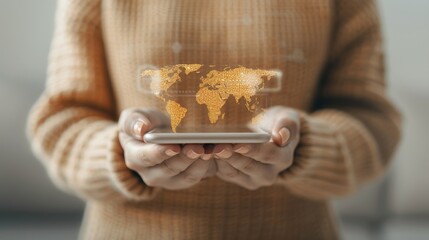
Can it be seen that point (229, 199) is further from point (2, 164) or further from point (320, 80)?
point (2, 164)

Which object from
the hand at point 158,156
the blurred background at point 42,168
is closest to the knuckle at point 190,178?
the hand at point 158,156

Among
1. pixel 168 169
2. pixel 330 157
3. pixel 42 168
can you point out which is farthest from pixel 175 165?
pixel 42 168

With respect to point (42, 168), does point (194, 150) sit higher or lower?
lower

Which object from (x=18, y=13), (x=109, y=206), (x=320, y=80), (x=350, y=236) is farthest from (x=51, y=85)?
(x=350, y=236)

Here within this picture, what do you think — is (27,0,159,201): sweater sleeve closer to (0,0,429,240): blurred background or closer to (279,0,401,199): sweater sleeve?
(279,0,401,199): sweater sleeve

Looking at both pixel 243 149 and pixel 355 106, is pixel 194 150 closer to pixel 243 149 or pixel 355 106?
pixel 243 149

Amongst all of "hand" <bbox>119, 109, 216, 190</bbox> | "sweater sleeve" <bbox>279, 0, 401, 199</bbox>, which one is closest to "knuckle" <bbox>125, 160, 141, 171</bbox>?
"hand" <bbox>119, 109, 216, 190</bbox>
